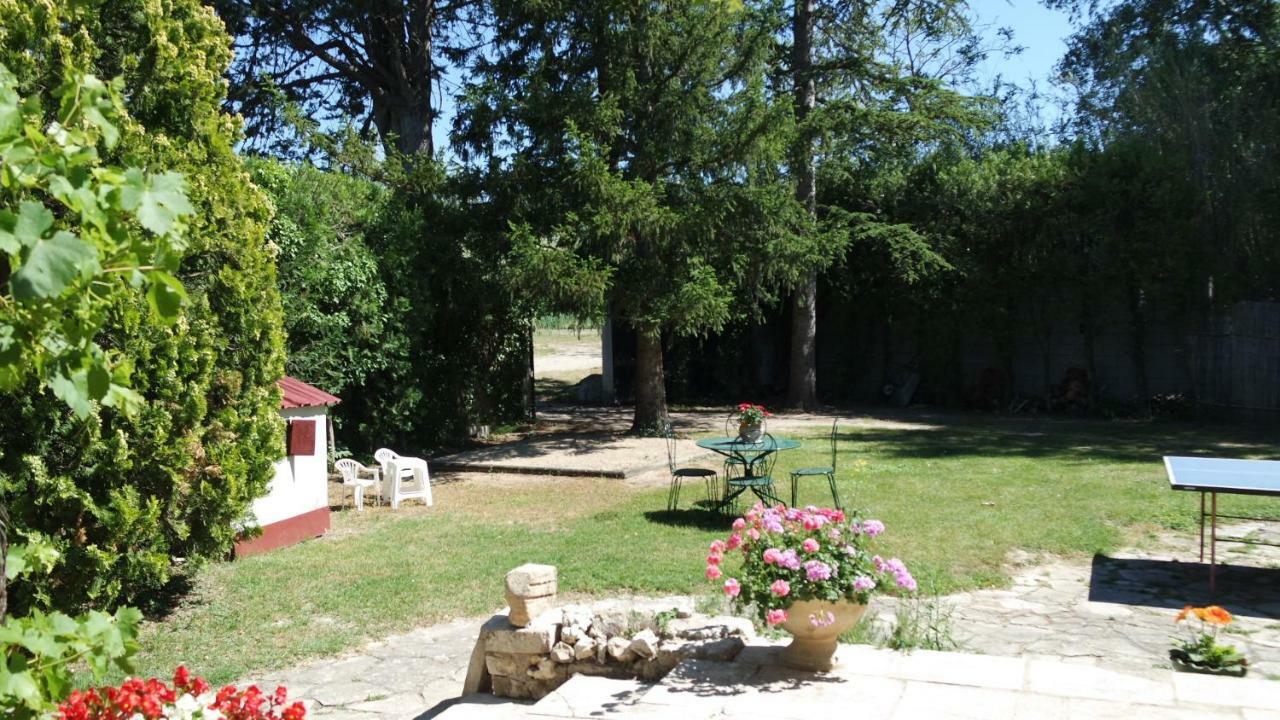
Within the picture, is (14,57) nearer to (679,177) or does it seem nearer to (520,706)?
(520,706)

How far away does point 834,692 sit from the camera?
443cm

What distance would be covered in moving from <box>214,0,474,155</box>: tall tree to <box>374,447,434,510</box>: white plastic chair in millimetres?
8944

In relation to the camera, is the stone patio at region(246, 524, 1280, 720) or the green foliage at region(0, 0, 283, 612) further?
the green foliage at region(0, 0, 283, 612)

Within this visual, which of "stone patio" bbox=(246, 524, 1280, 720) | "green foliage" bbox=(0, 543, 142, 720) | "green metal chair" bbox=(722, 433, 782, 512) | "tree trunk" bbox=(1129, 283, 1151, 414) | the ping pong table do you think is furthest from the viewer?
"tree trunk" bbox=(1129, 283, 1151, 414)

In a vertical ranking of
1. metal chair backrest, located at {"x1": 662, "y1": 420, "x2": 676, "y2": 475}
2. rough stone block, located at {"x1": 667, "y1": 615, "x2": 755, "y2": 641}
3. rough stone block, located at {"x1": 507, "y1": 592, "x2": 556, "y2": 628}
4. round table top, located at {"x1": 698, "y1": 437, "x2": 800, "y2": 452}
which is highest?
round table top, located at {"x1": 698, "y1": 437, "x2": 800, "y2": 452}

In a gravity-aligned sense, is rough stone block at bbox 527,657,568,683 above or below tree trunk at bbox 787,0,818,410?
below

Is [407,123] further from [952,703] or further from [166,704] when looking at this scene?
[166,704]

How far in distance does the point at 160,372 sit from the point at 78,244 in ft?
15.6

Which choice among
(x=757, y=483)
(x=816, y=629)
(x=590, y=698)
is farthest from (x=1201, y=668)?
(x=757, y=483)

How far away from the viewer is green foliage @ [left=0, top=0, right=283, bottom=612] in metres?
5.66

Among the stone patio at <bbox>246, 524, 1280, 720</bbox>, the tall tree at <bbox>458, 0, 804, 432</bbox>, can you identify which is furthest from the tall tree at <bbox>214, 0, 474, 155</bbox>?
the stone patio at <bbox>246, 524, 1280, 720</bbox>

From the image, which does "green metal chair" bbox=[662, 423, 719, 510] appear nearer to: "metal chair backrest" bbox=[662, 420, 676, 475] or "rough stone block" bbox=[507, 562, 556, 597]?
"metal chair backrest" bbox=[662, 420, 676, 475]

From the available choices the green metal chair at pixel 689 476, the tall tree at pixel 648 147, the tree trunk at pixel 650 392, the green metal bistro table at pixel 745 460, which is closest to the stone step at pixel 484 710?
the green metal bistro table at pixel 745 460

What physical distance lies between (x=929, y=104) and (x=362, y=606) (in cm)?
1356
